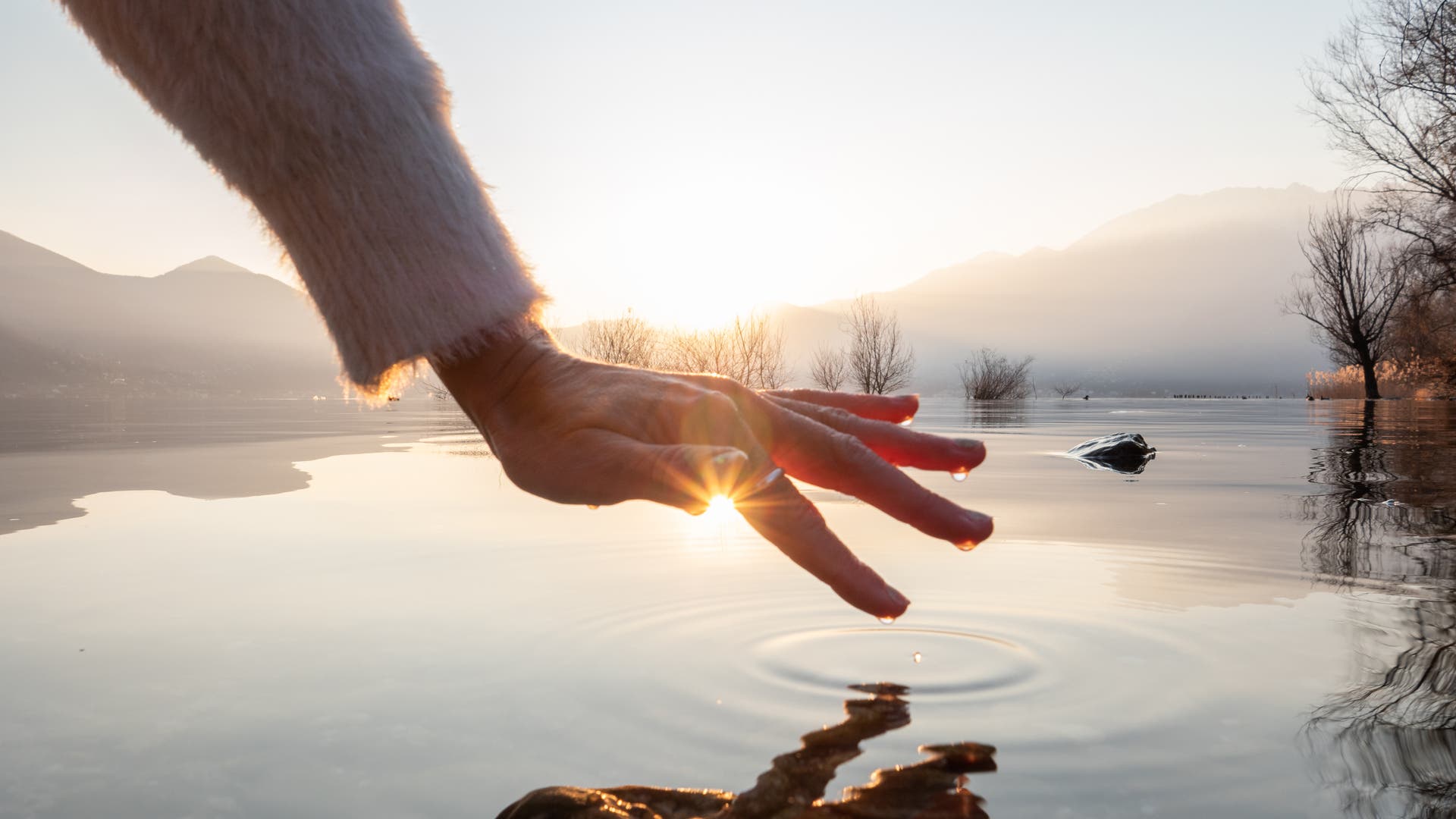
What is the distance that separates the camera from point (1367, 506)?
461 centimetres

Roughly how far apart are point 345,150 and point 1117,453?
783cm

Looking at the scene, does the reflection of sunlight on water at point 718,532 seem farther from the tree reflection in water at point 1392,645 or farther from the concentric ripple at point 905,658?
the tree reflection in water at point 1392,645

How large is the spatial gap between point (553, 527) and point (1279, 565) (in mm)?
2601

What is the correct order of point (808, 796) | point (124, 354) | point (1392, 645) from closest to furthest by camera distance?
point (808, 796) < point (1392, 645) < point (124, 354)

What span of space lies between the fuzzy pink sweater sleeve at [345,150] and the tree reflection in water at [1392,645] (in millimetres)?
1294

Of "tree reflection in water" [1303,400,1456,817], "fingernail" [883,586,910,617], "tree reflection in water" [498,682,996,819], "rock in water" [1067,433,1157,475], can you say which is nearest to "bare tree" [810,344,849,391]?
"rock in water" [1067,433,1157,475]

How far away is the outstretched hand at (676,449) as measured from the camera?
2.97 ft

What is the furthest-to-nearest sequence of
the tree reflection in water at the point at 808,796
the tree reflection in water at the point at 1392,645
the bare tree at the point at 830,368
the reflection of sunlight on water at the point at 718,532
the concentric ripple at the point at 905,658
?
the bare tree at the point at 830,368, the reflection of sunlight on water at the point at 718,532, the concentric ripple at the point at 905,658, the tree reflection in water at the point at 1392,645, the tree reflection in water at the point at 808,796

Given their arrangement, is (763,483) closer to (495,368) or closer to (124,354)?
(495,368)

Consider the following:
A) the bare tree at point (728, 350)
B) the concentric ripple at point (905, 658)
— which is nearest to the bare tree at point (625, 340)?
the bare tree at point (728, 350)

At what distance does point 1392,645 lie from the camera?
213 cm

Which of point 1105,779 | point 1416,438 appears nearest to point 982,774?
point 1105,779

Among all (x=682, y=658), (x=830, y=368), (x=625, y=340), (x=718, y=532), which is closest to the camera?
(x=682, y=658)

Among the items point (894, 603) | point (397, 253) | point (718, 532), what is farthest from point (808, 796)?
point (718, 532)
